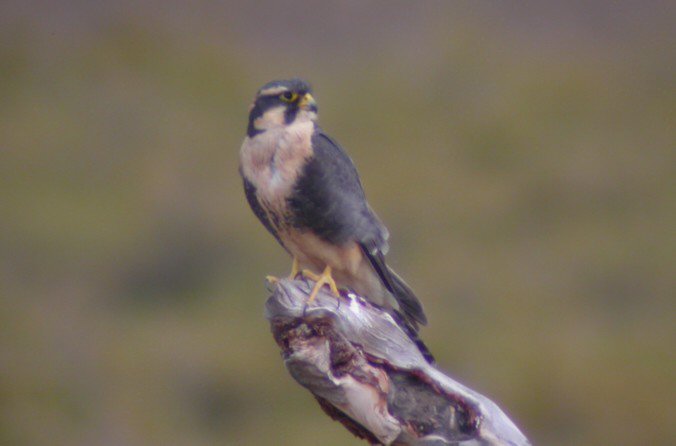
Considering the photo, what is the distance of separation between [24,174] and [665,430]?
330 centimetres

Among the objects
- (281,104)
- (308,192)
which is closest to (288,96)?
(281,104)

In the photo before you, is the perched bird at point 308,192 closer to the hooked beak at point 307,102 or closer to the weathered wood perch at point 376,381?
the hooked beak at point 307,102

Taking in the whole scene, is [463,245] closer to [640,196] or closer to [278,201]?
[640,196]

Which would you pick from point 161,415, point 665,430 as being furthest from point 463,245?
point 161,415

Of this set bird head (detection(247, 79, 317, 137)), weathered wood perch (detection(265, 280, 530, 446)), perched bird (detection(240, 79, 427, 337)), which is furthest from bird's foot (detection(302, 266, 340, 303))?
bird head (detection(247, 79, 317, 137))

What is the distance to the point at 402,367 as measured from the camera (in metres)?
2.78

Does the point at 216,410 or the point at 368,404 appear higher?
the point at 216,410

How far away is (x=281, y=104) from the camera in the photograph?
3.16 metres

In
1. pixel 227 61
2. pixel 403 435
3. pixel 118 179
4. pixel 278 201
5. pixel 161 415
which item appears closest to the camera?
pixel 403 435

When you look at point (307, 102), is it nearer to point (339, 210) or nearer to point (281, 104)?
point (281, 104)

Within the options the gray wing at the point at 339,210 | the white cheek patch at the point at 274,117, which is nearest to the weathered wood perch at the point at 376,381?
the gray wing at the point at 339,210

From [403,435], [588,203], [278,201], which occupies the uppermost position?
[588,203]

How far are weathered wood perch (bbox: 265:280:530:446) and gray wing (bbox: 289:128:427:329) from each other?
348mm

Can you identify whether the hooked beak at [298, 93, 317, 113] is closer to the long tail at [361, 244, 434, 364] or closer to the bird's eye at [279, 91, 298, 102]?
the bird's eye at [279, 91, 298, 102]
